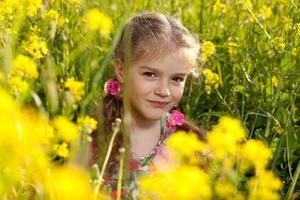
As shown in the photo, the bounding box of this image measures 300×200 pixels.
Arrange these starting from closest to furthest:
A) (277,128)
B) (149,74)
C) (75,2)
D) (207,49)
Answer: (149,74), (277,128), (207,49), (75,2)

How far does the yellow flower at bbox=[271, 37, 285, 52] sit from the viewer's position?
7.82 feet

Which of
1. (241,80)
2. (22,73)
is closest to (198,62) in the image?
(241,80)

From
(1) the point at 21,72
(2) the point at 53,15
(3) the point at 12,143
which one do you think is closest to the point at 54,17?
(2) the point at 53,15


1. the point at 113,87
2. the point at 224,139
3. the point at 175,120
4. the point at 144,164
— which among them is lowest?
the point at 144,164

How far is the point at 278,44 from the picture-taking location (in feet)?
7.86

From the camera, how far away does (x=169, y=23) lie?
93.8 inches

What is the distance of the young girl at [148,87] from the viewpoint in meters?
2.20

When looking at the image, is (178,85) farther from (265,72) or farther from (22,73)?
(22,73)

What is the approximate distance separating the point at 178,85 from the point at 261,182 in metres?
1.00

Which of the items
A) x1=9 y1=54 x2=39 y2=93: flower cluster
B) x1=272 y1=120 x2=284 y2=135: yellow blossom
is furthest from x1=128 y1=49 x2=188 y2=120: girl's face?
x1=9 y1=54 x2=39 y2=93: flower cluster

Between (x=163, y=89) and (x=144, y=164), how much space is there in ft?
1.02

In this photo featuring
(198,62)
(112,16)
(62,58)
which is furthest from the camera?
(112,16)

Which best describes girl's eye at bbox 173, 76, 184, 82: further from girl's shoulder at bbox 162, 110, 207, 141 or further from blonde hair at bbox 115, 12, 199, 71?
girl's shoulder at bbox 162, 110, 207, 141

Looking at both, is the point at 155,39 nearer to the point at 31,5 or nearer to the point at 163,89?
the point at 163,89
